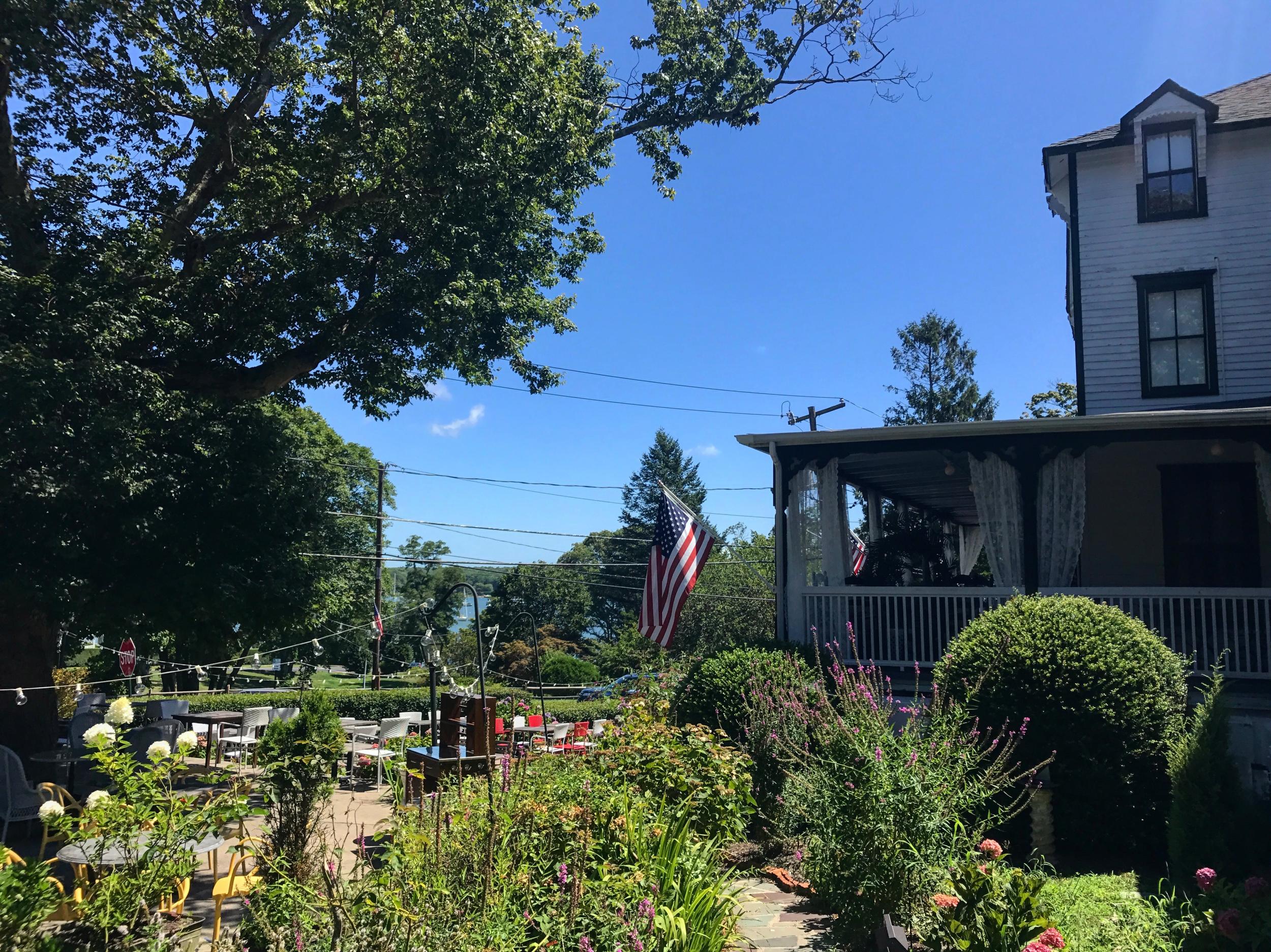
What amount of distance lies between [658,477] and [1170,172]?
2248 inches

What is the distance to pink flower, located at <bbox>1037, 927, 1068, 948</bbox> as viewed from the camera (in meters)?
3.30

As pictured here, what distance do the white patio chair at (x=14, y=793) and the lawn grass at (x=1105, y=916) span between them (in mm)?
8918

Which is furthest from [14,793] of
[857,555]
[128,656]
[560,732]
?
[128,656]

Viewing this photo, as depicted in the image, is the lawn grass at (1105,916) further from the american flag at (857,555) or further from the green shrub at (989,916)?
the american flag at (857,555)

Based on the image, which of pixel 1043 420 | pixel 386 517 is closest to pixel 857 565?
pixel 1043 420

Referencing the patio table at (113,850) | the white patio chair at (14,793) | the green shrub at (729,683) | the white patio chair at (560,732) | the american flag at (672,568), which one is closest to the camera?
the patio table at (113,850)

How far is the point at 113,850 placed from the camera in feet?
16.4

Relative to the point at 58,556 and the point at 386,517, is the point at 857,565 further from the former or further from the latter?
the point at 386,517

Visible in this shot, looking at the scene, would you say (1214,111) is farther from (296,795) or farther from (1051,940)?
(296,795)

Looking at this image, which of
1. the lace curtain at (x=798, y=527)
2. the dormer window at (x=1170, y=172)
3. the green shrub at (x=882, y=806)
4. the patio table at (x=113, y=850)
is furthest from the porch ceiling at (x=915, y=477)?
the patio table at (x=113, y=850)

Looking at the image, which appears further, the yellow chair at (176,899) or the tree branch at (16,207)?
the tree branch at (16,207)

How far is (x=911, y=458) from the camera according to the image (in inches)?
488

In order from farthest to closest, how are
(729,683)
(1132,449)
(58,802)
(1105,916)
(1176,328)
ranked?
(1176,328) < (1132,449) < (729,683) < (58,802) < (1105,916)

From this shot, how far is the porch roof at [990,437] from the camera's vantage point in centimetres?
977
